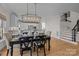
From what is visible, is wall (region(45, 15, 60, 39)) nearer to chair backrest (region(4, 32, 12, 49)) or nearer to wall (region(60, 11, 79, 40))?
wall (region(60, 11, 79, 40))

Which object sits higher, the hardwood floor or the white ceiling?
the white ceiling

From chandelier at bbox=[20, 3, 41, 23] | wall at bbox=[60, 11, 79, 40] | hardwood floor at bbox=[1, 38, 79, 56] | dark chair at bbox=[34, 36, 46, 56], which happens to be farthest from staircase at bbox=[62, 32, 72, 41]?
chandelier at bbox=[20, 3, 41, 23]

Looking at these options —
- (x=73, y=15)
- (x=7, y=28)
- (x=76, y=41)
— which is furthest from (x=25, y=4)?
(x=76, y=41)

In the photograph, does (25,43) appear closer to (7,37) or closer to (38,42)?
(38,42)

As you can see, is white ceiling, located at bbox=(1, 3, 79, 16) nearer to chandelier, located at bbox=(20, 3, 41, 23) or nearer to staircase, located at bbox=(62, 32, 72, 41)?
chandelier, located at bbox=(20, 3, 41, 23)

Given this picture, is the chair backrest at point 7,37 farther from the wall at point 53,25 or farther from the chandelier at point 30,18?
the wall at point 53,25

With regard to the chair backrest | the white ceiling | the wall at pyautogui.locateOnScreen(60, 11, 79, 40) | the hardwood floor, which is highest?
the white ceiling

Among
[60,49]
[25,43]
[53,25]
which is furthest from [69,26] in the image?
[25,43]

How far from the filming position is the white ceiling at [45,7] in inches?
Result: 94.7

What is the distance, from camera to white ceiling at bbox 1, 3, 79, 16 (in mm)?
2406

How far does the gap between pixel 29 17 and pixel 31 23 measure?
0.13m

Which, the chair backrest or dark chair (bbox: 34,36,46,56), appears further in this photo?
dark chair (bbox: 34,36,46,56)

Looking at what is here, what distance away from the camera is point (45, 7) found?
8.01 feet

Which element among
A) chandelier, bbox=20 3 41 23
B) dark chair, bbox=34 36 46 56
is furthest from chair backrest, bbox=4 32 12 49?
dark chair, bbox=34 36 46 56
